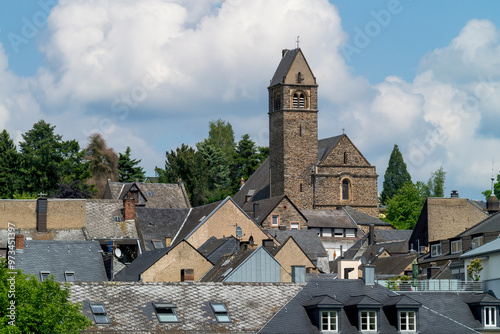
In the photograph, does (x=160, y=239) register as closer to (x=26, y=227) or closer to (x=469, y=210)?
(x=26, y=227)

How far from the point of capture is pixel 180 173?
124562 mm

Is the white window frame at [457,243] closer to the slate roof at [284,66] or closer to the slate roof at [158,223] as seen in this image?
the slate roof at [158,223]

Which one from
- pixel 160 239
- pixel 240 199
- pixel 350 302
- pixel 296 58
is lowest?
pixel 350 302


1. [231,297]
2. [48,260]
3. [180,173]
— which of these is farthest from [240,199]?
[231,297]

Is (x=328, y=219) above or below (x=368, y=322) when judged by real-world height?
above

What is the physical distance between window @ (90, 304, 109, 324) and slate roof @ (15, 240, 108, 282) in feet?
58.7

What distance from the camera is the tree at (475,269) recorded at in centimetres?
5136

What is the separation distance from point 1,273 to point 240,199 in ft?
254

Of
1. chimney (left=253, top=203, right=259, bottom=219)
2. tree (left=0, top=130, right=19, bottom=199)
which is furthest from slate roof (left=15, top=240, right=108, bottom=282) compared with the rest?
tree (left=0, top=130, right=19, bottom=199)

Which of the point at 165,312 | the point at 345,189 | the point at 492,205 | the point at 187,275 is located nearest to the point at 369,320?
the point at 165,312

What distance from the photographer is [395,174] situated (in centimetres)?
17000

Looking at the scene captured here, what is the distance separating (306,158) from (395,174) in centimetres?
6133

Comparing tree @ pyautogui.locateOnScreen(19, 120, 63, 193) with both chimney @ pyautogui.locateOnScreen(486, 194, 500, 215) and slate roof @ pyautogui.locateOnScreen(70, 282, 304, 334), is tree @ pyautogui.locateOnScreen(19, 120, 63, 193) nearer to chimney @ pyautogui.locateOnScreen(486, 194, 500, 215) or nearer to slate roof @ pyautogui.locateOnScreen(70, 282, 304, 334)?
chimney @ pyautogui.locateOnScreen(486, 194, 500, 215)

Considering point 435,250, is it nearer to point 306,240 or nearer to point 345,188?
point 306,240
